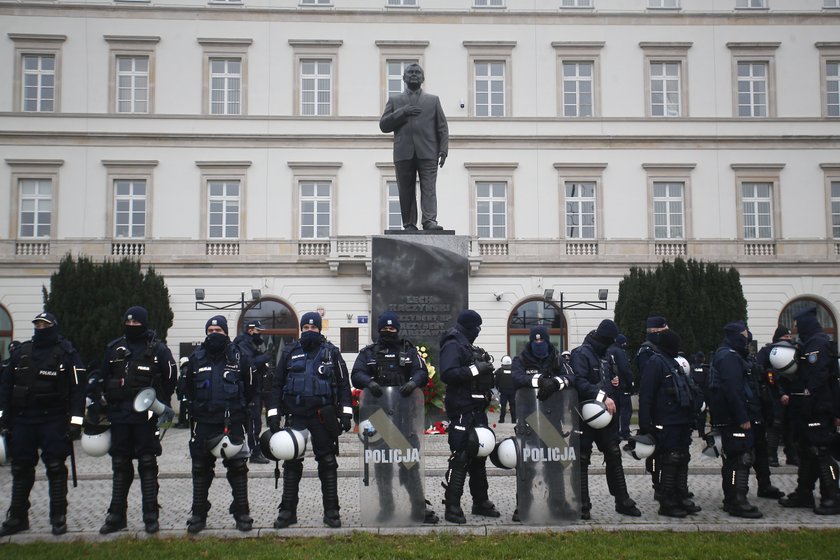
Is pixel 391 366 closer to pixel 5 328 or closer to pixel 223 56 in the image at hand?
pixel 223 56

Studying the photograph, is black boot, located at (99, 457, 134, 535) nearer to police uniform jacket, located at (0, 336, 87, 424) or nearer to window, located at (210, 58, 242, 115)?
police uniform jacket, located at (0, 336, 87, 424)

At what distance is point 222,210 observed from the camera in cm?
3028

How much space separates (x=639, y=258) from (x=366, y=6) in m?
14.7

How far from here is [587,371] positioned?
8.23 m

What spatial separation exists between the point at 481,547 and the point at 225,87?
1070 inches

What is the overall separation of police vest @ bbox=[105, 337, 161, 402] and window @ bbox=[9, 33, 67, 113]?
25932 millimetres

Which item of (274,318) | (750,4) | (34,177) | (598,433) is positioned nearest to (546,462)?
(598,433)

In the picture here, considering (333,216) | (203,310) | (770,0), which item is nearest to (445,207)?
(333,216)

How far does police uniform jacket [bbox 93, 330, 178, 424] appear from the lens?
296 inches

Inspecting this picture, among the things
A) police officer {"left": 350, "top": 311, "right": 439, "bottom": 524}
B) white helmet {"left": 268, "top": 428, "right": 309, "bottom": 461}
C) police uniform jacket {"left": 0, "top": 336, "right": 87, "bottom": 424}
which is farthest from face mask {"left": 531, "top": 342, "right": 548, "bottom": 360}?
police uniform jacket {"left": 0, "top": 336, "right": 87, "bottom": 424}

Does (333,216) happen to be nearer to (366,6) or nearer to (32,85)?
(366,6)

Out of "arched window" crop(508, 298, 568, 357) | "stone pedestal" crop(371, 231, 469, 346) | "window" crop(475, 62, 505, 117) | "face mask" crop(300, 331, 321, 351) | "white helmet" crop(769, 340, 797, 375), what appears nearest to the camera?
"face mask" crop(300, 331, 321, 351)

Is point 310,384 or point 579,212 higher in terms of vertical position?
point 579,212

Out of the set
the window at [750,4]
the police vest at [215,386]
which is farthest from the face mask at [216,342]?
the window at [750,4]
